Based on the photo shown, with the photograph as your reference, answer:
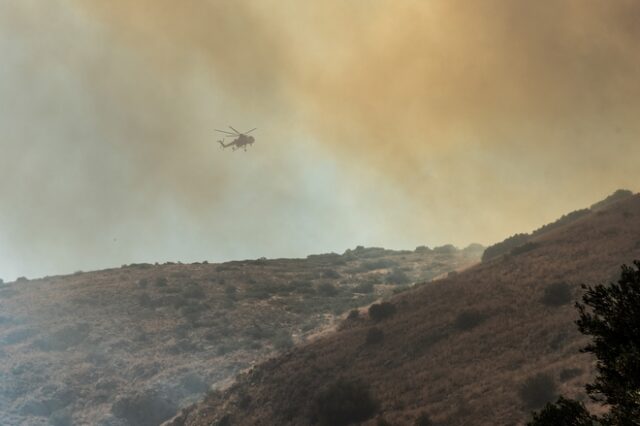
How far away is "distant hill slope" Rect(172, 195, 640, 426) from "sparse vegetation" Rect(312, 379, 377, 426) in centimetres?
13

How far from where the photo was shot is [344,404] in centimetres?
3291

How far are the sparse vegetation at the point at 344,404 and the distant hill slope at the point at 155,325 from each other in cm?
1902

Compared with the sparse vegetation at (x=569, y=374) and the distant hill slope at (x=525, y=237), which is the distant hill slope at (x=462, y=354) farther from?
the distant hill slope at (x=525, y=237)

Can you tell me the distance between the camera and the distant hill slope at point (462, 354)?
2862cm

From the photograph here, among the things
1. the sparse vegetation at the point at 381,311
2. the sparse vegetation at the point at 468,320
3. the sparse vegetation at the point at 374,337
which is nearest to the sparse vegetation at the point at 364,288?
the sparse vegetation at the point at 381,311

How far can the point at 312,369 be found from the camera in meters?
39.6

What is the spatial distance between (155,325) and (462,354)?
137ft

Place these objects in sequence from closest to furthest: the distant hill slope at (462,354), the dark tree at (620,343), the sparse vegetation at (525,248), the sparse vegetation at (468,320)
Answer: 1. the dark tree at (620,343)
2. the distant hill slope at (462,354)
3. the sparse vegetation at (468,320)
4. the sparse vegetation at (525,248)

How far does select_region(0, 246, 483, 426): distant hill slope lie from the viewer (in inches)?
1996

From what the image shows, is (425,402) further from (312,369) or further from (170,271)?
(170,271)

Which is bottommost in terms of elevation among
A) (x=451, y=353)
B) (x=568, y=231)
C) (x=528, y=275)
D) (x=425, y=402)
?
(x=425, y=402)

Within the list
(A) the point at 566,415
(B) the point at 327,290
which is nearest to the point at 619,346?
(A) the point at 566,415

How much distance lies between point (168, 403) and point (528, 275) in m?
33.2

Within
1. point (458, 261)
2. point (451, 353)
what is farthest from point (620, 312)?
point (458, 261)
